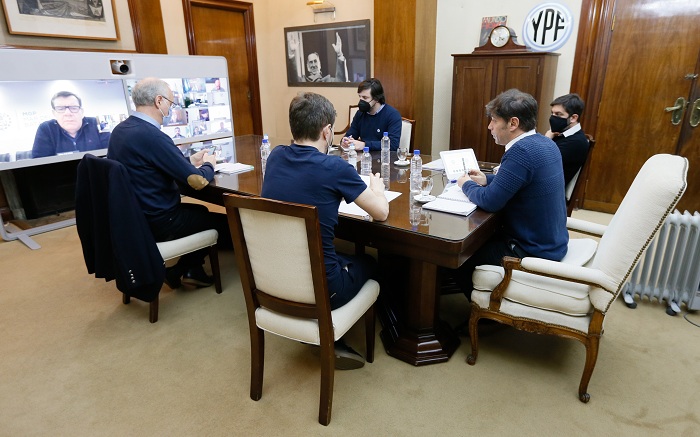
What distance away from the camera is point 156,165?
212cm

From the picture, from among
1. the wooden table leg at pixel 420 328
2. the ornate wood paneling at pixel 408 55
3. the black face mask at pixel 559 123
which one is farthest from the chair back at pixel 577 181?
the ornate wood paneling at pixel 408 55

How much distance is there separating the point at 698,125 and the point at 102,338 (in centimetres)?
436

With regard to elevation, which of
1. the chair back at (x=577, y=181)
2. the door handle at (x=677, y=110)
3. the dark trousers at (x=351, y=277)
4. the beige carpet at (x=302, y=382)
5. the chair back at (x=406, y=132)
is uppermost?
the door handle at (x=677, y=110)

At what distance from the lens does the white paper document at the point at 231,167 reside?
8.27 feet

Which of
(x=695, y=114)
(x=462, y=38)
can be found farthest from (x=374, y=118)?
(x=695, y=114)

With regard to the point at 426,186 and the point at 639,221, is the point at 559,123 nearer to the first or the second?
the point at 426,186

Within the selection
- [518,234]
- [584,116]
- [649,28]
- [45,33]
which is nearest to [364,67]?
[584,116]

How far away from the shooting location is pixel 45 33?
141 inches

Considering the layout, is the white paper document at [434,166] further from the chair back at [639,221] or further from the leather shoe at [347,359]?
the leather shoe at [347,359]

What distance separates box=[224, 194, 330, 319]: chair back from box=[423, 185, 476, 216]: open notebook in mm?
651

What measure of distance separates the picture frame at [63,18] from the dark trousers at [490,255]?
397cm

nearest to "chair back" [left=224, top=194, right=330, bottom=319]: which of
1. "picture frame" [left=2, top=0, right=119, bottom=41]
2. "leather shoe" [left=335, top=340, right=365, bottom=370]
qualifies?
"leather shoe" [left=335, top=340, right=365, bottom=370]

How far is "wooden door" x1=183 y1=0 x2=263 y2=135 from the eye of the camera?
4832mm

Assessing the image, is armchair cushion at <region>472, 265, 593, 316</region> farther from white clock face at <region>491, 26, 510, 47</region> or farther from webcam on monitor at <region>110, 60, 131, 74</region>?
webcam on monitor at <region>110, 60, 131, 74</region>
